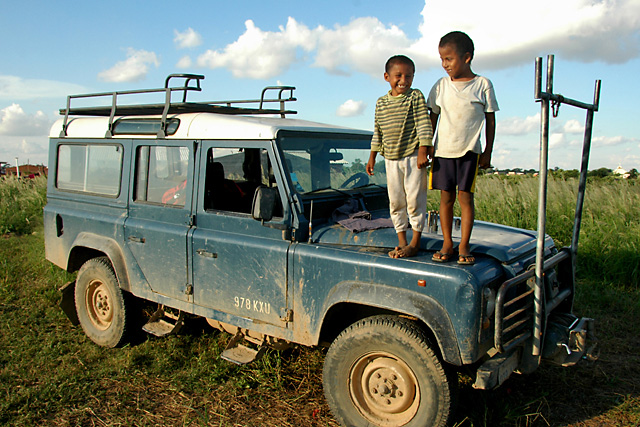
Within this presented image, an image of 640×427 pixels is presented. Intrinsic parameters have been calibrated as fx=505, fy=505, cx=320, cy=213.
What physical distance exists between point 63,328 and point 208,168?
2.81 metres

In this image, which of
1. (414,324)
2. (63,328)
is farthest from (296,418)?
(63,328)

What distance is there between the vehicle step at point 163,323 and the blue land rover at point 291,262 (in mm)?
15

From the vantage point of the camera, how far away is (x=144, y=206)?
4551 mm

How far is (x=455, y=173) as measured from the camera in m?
3.32

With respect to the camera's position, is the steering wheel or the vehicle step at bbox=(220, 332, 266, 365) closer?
the vehicle step at bbox=(220, 332, 266, 365)

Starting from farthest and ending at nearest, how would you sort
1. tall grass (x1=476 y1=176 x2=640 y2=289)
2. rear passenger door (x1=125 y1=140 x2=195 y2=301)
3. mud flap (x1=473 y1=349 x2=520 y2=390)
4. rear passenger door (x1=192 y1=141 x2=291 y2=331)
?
tall grass (x1=476 y1=176 x2=640 y2=289) < rear passenger door (x1=125 y1=140 x2=195 y2=301) < rear passenger door (x1=192 y1=141 x2=291 y2=331) < mud flap (x1=473 y1=349 x2=520 y2=390)

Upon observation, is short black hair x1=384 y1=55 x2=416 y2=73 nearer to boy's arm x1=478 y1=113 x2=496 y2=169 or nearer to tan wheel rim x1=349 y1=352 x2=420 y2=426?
boy's arm x1=478 y1=113 x2=496 y2=169

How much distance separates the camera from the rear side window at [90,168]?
488cm

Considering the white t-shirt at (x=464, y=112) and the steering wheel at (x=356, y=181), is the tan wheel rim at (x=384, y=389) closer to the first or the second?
the white t-shirt at (x=464, y=112)

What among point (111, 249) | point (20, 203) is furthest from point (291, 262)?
point (20, 203)

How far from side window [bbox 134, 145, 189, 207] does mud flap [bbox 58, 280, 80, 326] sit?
152 cm

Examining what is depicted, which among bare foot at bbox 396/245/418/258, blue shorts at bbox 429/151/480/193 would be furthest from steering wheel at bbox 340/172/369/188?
bare foot at bbox 396/245/418/258

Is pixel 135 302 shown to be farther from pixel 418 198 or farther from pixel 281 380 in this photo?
pixel 418 198

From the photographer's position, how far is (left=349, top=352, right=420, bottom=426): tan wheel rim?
10.4 feet
